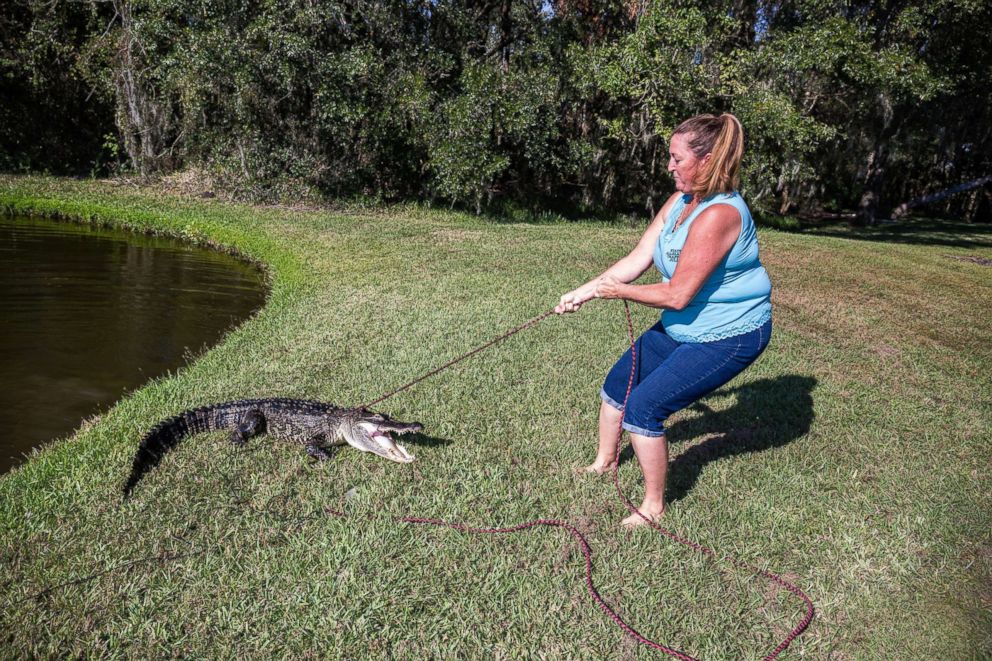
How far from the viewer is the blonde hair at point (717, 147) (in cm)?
271

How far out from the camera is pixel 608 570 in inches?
114

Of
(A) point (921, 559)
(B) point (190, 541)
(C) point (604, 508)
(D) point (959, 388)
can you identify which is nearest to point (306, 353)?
(B) point (190, 541)

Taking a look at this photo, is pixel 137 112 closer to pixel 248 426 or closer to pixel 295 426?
pixel 248 426

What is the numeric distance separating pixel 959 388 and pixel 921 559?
3.42m

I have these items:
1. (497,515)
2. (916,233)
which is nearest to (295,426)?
(497,515)

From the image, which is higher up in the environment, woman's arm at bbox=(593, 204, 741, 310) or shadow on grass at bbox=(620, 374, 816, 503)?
woman's arm at bbox=(593, 204, 741, 310)

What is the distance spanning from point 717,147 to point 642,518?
177 centimetres

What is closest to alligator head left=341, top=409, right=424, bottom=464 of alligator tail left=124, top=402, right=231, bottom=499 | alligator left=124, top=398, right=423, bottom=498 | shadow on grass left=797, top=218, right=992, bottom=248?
alligator left=124, top=398, right=423, bottom=498

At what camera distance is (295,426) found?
3799 millimetres

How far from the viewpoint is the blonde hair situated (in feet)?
8.87

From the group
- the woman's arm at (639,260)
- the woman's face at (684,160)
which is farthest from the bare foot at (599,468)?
the woman's face at (684,160)

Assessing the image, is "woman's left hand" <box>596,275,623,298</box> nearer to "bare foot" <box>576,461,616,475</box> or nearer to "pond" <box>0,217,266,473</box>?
"bare foot" <box>576,461,616,475</box>

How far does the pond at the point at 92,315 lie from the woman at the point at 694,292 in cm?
371

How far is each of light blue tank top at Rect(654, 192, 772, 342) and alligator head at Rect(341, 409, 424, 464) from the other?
1.60 meters
